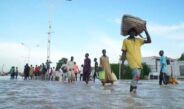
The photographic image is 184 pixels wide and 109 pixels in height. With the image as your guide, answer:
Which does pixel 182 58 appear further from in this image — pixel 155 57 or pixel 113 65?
pixel 113 65

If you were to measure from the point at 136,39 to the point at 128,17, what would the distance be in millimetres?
630

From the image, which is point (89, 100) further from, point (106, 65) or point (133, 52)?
point (106, 65)

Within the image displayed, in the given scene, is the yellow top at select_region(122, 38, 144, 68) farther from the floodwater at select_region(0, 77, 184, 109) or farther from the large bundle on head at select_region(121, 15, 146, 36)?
the floodwater at select_region(0, 77, 184, 109)

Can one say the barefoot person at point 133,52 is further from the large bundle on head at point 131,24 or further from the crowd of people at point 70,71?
the crowd of people at point 70,71

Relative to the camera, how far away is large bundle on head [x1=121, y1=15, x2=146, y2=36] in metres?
8.84

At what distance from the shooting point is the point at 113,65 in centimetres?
6756

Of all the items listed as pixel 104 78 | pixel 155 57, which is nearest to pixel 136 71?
pixel 104 78

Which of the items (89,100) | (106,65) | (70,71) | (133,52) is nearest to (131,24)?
(133,52)

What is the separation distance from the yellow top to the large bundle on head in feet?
0.90

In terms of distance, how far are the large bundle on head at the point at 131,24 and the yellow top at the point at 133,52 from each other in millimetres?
273

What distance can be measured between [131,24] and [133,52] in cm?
74

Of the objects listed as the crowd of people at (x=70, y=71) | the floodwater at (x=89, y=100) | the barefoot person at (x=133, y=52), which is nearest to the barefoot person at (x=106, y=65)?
the crowd of people at (x=70, y=71)

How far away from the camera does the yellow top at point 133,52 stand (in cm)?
891

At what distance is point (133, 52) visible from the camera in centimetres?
893
